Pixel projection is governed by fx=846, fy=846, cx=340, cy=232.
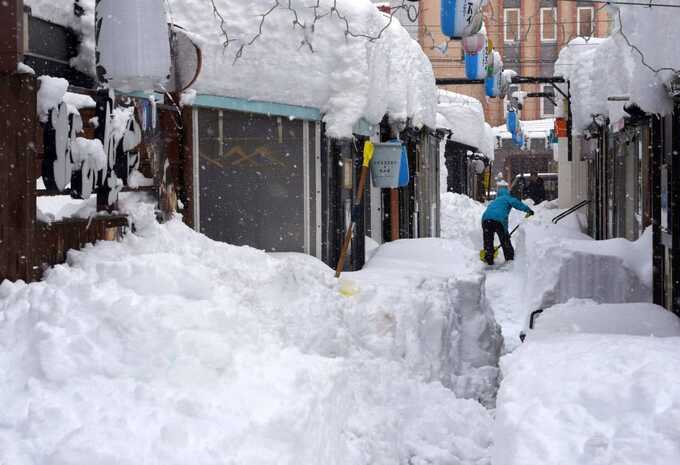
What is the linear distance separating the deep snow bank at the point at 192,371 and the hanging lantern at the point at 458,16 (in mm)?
3566

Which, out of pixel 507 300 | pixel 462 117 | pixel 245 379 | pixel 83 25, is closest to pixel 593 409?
pixel 245 379

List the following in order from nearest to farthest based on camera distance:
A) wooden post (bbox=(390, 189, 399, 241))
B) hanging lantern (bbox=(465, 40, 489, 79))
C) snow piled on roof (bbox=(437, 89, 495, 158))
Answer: hanging lantern (bbox=(465, 40, 489, 79)) < wooden post (bbox=(390, 189, 399, 241)) < snow piled on roof (bbox=(437, 89, 495, 158))

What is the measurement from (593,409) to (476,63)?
10.4 m

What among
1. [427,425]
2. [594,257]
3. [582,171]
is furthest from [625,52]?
[582,171]

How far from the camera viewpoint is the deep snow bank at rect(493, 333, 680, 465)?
4.00 meters

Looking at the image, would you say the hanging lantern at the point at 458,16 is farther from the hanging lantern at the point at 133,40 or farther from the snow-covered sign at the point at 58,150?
the snow-covered sign at the point at 58,150

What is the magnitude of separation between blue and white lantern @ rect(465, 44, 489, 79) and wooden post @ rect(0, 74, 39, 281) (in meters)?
9.47

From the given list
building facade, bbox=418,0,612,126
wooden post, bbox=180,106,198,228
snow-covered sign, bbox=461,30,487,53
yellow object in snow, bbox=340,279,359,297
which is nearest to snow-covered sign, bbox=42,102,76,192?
wooden post, bbox=180,106,198,228

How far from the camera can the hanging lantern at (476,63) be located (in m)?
13.9

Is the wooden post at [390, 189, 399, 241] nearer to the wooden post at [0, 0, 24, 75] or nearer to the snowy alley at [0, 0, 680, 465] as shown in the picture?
the snowy alley at [0, 0, 680, 465]

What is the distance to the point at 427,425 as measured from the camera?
7.91 metres

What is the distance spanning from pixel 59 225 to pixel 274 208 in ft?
19.5

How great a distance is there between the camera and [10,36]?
5434mm

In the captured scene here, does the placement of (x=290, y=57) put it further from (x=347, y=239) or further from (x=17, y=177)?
(x=17, y=177)
